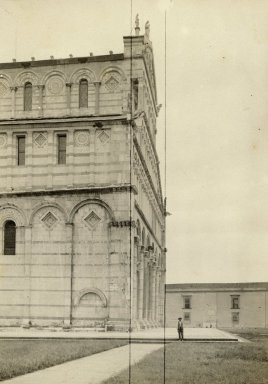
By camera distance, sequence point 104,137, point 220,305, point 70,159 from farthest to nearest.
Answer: point 220,305 < point 104,137 < point 70,159

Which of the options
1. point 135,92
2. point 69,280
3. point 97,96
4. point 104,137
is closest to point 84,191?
point 104,137

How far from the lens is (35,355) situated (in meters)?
15.7

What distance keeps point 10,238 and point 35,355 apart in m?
15.8

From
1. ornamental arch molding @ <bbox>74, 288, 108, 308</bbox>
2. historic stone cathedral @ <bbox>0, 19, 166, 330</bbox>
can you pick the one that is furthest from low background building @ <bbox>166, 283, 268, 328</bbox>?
ornamental arch molding @ <bbox>74, 288, 108, 308</bbox>

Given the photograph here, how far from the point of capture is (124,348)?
65.5 feet

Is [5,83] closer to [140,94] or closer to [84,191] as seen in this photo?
[140,94]

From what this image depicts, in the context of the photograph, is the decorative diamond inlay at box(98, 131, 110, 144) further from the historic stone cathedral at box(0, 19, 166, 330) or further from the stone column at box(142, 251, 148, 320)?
the stone column at box(142, 251, 148, 320)

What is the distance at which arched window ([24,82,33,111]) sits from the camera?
32550 millimetres

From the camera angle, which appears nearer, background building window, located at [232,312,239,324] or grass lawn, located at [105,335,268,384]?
grass lawn, located at [105,335,268,384]

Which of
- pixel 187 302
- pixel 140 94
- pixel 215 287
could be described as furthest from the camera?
pixel 215 287

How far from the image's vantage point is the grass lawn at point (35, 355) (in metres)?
12.7

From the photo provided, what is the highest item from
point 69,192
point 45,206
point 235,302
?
point 69,192

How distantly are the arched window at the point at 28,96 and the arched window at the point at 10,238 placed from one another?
6131 mm

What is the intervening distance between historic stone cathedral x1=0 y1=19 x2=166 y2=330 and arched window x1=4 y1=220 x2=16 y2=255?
0.16 ft
